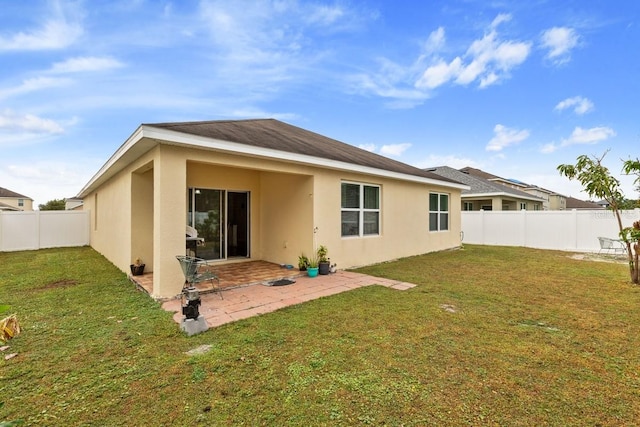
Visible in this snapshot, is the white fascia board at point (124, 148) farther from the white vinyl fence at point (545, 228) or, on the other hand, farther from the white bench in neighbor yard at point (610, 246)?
the white vinyl fence at point (545, 228)

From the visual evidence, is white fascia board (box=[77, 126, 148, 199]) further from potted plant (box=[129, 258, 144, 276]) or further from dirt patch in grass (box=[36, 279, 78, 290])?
dirt patch in grass (box=[36, 279, 78, 290])

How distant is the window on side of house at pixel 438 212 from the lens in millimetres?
12127

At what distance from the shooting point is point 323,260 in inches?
306

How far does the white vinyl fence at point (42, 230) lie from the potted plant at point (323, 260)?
14.1 m

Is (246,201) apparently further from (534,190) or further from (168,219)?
(534,190)

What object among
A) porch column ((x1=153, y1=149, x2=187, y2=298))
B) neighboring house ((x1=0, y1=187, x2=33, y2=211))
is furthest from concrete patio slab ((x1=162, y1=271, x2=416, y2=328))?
neighboring house ((x1=0, y1=187, x2=33, y2=211))

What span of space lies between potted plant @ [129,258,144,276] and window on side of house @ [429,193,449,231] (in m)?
10.1

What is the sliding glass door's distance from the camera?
8398 mm

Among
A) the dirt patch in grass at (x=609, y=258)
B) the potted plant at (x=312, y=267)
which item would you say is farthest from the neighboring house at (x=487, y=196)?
the potted plant at (x=312, y=267)

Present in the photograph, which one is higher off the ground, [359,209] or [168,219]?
[359,209]

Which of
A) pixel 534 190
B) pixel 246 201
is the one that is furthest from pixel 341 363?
pixel 534 190

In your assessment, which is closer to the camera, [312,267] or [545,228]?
[312,267]

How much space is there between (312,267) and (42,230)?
14744mm

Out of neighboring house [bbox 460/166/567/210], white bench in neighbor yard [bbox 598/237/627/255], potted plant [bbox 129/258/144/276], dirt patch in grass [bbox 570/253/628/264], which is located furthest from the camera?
neighboring house [bbox 460/166/567/210]
